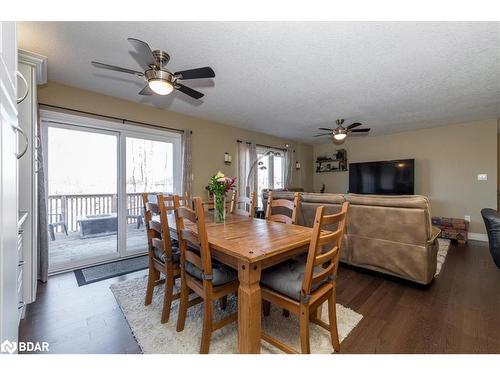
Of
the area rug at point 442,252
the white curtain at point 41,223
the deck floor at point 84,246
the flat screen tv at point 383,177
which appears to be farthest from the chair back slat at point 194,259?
the flat screen tv at point 383,177

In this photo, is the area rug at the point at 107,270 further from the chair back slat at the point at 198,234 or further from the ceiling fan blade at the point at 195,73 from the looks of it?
the ceiling fan blade at the point at 195,73

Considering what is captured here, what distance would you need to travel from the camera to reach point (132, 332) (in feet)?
5.56

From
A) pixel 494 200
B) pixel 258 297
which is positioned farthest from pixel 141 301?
pixel 494 200

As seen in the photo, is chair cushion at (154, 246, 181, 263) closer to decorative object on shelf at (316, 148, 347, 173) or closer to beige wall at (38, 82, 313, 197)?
beige wall at (38, 82, 313, 197)

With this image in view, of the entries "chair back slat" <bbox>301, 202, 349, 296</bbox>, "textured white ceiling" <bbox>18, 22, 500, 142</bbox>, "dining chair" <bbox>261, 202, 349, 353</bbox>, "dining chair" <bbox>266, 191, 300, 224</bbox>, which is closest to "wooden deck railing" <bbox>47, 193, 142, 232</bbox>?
"textured white ceiling" <bbox>18, 22, 500, 142</bbox>

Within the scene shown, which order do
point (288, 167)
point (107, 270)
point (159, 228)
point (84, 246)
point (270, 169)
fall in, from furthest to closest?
1. point (288, 167)
2. point (270, 169)
3. point (84, 246)
4. point (107, 270)
5. point (159, 228)

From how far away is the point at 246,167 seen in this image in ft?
16.6

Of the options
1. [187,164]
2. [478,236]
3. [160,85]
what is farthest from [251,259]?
[478,236]

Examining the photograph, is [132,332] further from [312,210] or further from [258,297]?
[312,210]

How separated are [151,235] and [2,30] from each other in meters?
1.62

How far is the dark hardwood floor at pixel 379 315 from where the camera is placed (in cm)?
155

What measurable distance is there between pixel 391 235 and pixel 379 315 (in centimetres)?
92

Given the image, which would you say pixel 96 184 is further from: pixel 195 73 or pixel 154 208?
pixel 195 73

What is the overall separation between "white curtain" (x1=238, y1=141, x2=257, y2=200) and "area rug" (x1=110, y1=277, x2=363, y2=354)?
3.01m
